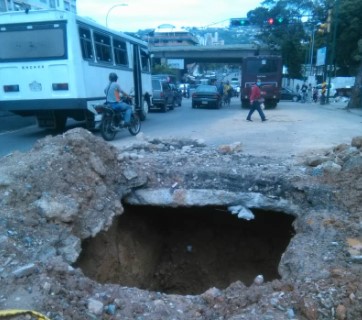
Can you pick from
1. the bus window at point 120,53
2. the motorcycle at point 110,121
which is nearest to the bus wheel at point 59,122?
the motorcycle at point 110,121

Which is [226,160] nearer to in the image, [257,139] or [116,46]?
[257,139]

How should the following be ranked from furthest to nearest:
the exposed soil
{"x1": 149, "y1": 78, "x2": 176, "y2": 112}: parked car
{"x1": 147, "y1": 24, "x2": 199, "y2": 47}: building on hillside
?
{"x1": 147, "y1": 24, "x2": 199, "y2": 47}: building on hillside → {"x1": 149, "y1": 78, "x2": 176, "y2": 112}: parked car → the exposed soil

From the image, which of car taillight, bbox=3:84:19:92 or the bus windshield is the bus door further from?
car taillight, bbox=3:84:19:92

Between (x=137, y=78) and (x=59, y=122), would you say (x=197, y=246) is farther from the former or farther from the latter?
(x=137, y=78)

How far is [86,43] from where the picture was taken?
1059cm

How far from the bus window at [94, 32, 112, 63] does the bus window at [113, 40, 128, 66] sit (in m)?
0.57

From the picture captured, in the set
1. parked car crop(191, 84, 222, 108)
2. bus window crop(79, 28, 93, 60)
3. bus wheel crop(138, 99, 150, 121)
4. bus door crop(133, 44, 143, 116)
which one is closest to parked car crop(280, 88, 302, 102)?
parked car crop(191, 84, 222, 108)

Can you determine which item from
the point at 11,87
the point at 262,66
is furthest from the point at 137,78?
the point at 262,66

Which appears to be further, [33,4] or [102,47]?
[33,4]

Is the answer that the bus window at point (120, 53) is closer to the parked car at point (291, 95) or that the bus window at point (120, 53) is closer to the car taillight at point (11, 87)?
the car taillight at point (11, 87)

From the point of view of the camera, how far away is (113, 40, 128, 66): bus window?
13.0 m

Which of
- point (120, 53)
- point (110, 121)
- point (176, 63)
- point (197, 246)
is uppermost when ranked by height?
point (120, 53)

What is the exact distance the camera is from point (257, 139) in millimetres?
10617

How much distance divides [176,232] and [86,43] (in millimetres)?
6270
